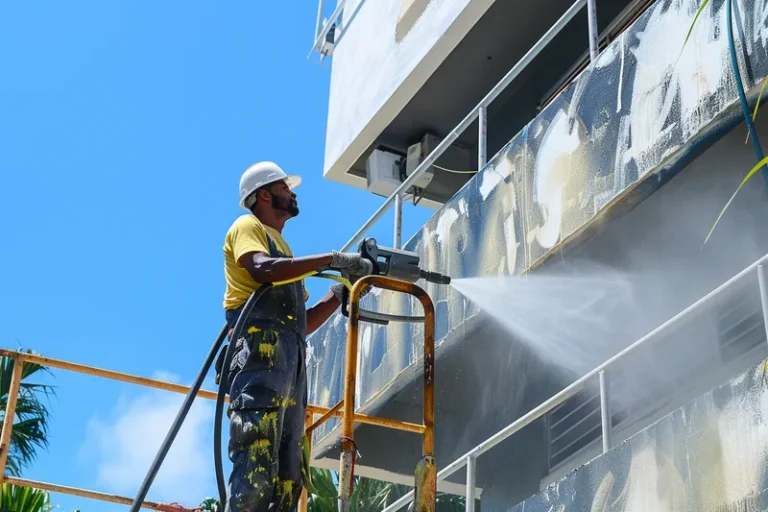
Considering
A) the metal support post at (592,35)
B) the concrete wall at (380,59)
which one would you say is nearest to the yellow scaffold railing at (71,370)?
the metal support post at (592,35)

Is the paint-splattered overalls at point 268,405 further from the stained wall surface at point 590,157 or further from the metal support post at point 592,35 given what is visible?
the metal support post at point 592,35

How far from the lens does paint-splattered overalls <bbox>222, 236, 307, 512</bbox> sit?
5.12 m

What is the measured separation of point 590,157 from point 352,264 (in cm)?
176

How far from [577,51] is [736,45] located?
17.4ft

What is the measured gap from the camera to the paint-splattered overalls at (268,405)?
512 cm

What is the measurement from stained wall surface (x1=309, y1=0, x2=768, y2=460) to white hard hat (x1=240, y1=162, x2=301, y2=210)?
1.60m

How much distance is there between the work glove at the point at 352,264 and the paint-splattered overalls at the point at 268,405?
421 mm

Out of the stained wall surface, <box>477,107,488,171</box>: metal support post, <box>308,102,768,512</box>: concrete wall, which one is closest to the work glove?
the stained wall surface

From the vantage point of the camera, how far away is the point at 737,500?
4.57m

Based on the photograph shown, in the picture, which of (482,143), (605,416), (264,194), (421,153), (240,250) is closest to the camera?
(240,250)

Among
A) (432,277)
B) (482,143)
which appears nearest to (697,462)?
(432,277)

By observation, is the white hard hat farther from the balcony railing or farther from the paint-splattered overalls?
the balcony railing

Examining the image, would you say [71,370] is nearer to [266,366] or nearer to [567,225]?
[266,366]

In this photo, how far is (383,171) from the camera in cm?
1138
